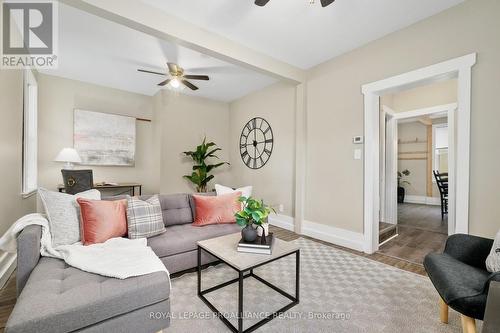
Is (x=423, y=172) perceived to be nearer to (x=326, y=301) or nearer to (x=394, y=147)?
(x=394, y=147)

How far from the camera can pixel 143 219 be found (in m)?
2.05

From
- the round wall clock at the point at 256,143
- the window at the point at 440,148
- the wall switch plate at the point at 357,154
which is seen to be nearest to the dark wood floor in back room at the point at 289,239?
the wall switch plate at the point at 357,154

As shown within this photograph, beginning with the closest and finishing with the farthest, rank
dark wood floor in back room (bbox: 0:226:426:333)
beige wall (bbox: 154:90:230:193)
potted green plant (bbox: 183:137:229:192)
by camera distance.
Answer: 1. dark wood floor in back room (bbox: 0:226:426:333)
2. beige wall (bbox: 154:90:230:193)
3. potted green plant (bbox: 183:137:229:192)

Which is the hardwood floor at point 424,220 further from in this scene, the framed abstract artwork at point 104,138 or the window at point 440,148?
the framed abstract artwork at point 104,138

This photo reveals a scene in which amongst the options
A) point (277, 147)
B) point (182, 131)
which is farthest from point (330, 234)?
point (182, 131)

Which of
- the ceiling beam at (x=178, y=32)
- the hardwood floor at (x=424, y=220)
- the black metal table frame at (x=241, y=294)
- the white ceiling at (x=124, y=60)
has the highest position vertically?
the white ceiling at (x=124, y=60)

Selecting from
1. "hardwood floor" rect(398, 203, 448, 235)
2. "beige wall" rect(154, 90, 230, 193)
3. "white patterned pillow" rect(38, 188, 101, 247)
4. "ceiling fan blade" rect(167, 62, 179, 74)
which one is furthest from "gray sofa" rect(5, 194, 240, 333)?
"hardwood floor" rect(398, 203, 448, 235)

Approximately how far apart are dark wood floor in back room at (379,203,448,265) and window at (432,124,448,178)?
222 cm

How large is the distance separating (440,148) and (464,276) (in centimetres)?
677

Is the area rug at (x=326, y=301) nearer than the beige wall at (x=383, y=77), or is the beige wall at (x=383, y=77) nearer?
the area rug at (x=326, y=301)

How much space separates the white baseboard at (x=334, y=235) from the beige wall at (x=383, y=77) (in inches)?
3.5

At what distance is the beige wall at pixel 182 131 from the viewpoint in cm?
459

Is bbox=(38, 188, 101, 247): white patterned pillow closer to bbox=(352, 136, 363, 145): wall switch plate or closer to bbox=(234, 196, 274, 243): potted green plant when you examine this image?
bbox=(234, 196, 274, 243): potted green plant

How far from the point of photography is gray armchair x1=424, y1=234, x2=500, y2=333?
1101 mm
